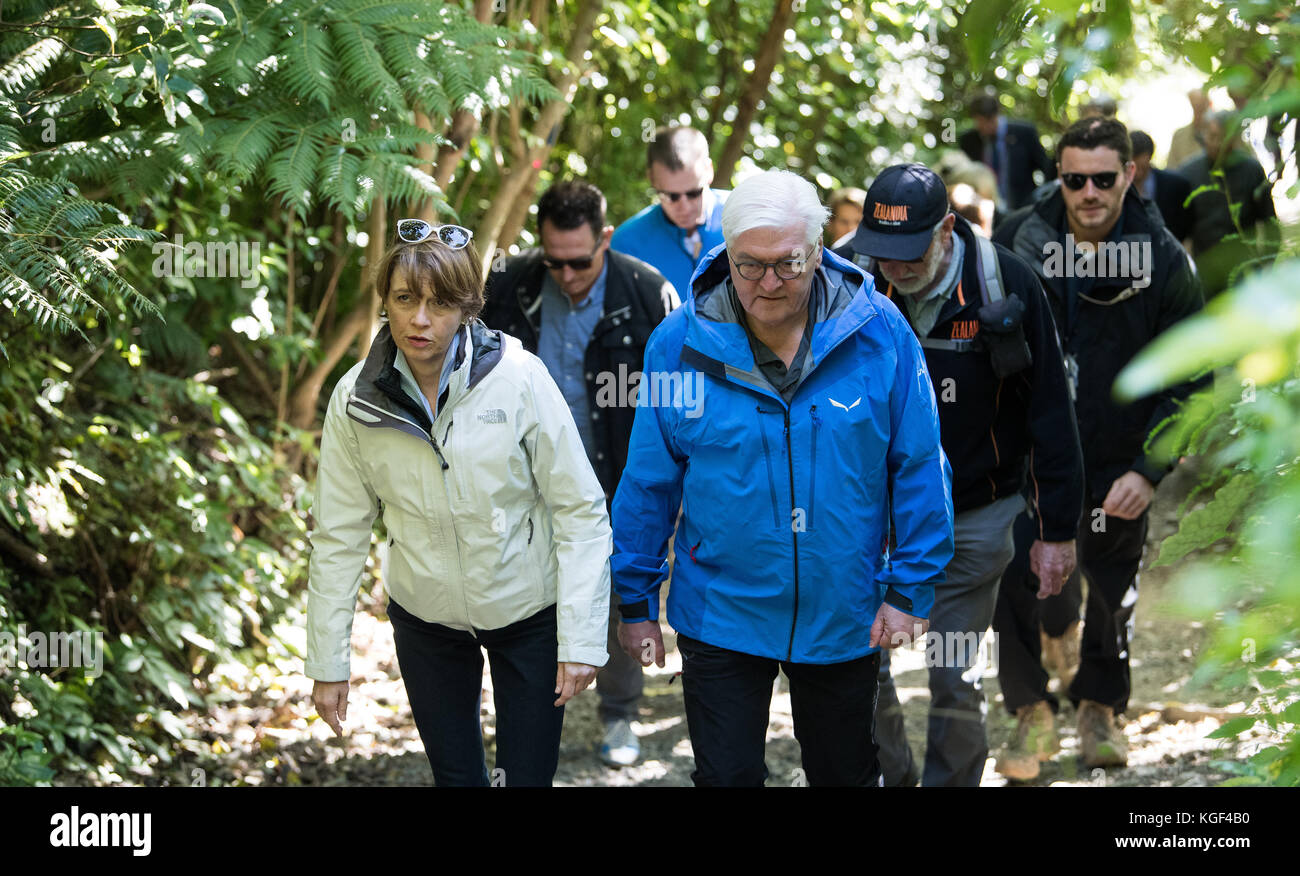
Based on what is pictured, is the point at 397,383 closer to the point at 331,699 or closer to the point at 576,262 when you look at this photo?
the point at 331,699

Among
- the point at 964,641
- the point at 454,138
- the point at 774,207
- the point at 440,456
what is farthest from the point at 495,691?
the point at 454,138

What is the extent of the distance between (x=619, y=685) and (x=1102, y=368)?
2.48 metres

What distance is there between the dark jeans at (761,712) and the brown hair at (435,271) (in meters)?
1.18

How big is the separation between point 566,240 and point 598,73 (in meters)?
4.16

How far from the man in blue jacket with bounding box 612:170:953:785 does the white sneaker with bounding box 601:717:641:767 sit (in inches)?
73.4

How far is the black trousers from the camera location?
5.43 m

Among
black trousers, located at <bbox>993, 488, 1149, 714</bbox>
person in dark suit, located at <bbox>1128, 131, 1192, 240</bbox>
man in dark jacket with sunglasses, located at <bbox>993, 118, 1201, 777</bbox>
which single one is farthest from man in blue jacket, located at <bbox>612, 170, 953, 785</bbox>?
person in dark suit, located at <bbox>1128, 131, 1192, 240</bbox>

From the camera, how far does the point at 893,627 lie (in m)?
3.49

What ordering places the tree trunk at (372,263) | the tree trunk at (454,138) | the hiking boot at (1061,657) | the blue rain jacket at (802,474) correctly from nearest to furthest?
the blue rain jacket at (802,474) < the tree trunk at (454,138) < the hiking boot at (1061,657) < the tree trunk at (372,263)

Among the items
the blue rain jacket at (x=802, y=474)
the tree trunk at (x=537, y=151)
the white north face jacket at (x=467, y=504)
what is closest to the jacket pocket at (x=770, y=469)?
the blue rain jacket at (x=802, y=474)

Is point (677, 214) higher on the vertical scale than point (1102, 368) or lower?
higher

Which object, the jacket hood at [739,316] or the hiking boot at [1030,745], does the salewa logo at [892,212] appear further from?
the hiking boot at [1030,745]

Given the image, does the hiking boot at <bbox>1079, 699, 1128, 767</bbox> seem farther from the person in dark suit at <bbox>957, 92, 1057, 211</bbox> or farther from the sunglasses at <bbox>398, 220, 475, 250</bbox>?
the person in dark suit at <bbox>957, 92, 1057, 211</bbox>

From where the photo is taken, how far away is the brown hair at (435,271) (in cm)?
340
